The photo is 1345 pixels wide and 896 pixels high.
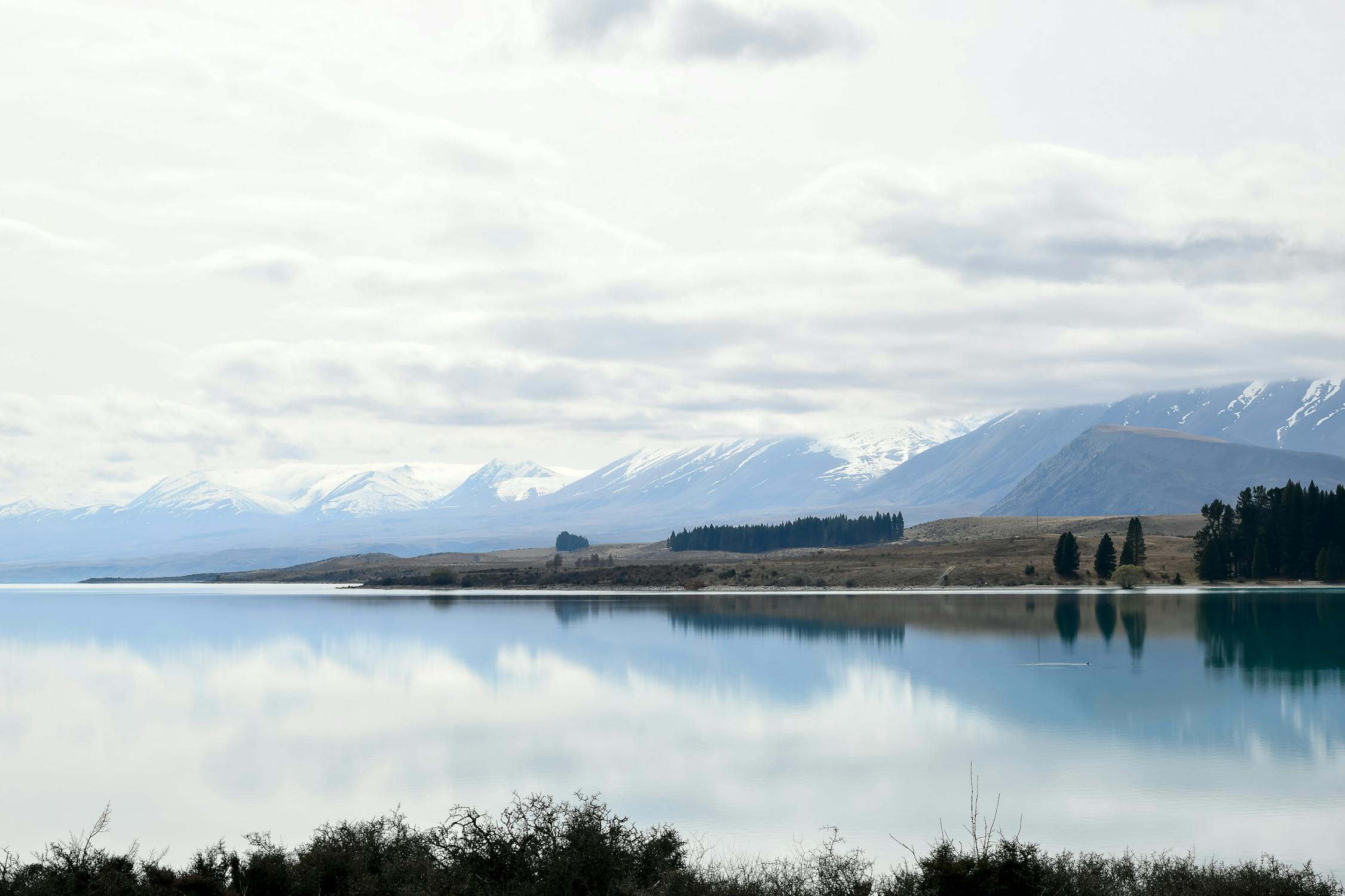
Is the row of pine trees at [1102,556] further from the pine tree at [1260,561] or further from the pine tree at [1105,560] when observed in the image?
the pine tree at [1260,561]

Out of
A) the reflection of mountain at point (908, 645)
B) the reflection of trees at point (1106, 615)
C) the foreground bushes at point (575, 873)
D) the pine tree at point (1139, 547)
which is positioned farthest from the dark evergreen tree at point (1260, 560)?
the foreground bushes at point (575, 873)

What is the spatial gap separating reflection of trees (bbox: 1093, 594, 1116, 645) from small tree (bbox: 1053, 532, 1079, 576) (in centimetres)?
2353

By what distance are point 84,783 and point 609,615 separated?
73712mm

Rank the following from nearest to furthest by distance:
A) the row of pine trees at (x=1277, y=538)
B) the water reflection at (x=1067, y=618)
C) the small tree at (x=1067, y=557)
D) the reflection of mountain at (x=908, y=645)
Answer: the reflection of mountain at (x=908, y=645)
the water reflection at (x=1067, y=618)
the row of pine trees at (x=1277, y=538)
the small tree at (x=1067, y=557)

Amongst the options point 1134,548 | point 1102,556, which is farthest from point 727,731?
point 1134,548

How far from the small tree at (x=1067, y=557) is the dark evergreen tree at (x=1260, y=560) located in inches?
782

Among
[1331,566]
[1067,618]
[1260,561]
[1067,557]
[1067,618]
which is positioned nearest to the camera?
[1067,618]

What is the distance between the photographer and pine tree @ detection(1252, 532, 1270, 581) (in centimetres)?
14425

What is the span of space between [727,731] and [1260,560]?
12282cm

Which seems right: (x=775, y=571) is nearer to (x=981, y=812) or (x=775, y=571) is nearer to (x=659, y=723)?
(x=659, y=723)

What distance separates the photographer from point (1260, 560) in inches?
5689

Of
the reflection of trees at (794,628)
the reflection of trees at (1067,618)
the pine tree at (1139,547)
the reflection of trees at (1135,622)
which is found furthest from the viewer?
the pine tree at (1139,547)

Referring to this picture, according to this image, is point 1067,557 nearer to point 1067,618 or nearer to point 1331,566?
point 1331,566

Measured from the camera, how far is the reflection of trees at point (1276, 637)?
5681cm
